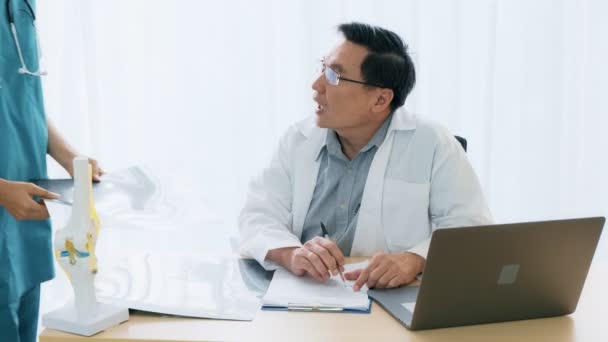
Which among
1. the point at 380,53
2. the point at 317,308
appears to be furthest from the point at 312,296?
the point at 380,53

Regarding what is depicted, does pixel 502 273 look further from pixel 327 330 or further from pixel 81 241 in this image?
pixel 81 241

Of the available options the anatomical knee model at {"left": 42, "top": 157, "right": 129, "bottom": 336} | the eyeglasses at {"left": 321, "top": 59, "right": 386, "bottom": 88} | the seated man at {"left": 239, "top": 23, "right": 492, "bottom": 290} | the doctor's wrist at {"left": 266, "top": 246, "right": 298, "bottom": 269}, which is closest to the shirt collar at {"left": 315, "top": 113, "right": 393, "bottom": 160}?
the seated man at {"left": 239, "top": 23, "right": 492, "bottom": 290}

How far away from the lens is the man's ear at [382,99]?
1.99 meters

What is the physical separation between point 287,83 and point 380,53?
103 centimetres

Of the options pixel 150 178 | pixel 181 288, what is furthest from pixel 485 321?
pixel 150 178

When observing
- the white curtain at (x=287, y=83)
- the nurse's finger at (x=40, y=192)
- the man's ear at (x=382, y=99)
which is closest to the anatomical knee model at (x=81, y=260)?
the nurse's finger at (x=40, y=192)

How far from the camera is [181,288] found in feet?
5.08

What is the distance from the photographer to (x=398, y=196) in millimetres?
1910

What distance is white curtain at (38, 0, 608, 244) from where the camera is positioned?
293cm

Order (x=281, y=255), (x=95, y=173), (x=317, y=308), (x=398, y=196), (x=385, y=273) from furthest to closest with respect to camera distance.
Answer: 1. (x=398, y=196)
2. (x=95, y=173)
3. (x=281, y=255)
4. (x=385, y=273)
5. (x=317, y=308)

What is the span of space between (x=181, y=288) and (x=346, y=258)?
1.44 ft

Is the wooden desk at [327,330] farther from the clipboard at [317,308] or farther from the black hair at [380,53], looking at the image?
the black hair at [380,53]

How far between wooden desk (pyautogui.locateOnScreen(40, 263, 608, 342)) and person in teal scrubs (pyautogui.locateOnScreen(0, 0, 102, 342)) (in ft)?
1.80

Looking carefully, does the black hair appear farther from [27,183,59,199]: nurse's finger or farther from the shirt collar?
[27,183,59,199]: nurse's finger
